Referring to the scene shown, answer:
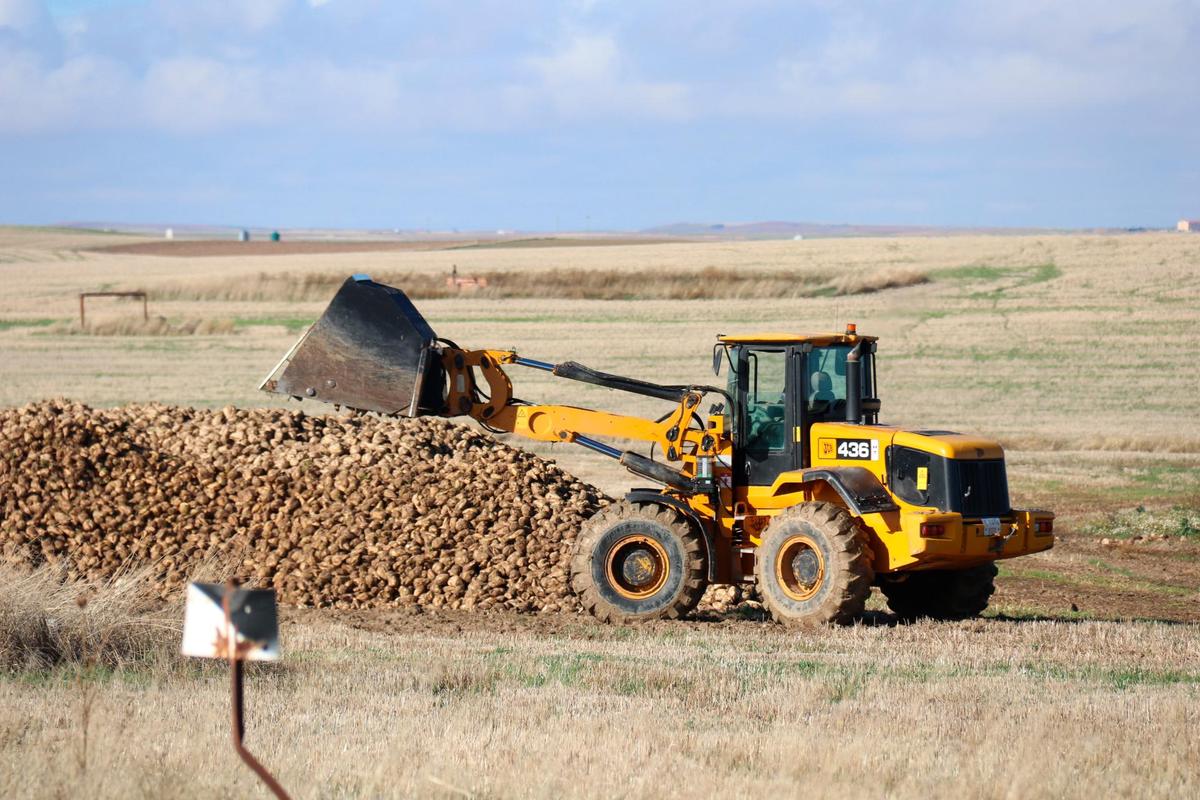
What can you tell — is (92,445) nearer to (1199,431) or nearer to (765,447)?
(765,447)

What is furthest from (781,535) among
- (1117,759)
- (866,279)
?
(866,279)

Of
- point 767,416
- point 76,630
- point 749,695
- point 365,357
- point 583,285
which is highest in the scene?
point 583,285

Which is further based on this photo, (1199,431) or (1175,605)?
(1199,431)

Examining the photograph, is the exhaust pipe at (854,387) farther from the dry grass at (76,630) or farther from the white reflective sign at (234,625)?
the white reflective sign at (234,625)

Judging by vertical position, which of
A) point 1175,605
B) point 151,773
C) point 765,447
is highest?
point 765,447

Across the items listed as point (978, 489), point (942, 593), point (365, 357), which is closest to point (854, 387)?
point (978, 489)

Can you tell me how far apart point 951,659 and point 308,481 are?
6783mm

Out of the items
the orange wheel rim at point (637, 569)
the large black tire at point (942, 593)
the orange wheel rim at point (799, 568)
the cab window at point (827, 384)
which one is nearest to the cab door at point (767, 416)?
the cab window at point (827, 384)

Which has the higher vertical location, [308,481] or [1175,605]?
[308,481]

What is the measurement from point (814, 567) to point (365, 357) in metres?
3.95

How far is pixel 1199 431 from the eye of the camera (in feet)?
86.7

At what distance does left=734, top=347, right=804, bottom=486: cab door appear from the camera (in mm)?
12016

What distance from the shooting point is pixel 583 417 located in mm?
12328

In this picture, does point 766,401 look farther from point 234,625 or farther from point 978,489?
point 234,625
